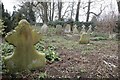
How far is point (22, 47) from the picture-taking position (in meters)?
2.10

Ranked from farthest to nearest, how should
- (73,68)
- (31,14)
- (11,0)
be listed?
(31,14)
(11,0)
(73,68)

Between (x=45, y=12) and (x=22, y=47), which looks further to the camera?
(x=45, y=12)

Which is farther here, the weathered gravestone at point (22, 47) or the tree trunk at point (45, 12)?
the tree trunk at point (45, 12)

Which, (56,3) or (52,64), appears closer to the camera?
(52,64)

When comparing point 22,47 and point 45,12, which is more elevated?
point 45,12

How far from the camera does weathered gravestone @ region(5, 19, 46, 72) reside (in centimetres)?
209

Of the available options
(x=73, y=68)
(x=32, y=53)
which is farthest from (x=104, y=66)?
(x=32, y=53)

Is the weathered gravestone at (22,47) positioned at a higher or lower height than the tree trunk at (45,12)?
lower

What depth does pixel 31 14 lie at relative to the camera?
7008mm

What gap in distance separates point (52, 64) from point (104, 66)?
638 mm

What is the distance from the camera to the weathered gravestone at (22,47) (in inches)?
82.1

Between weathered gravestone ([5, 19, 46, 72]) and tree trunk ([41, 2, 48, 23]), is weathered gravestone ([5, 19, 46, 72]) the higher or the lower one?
the lower one

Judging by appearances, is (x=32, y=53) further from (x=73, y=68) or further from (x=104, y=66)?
(x=104, y=66)

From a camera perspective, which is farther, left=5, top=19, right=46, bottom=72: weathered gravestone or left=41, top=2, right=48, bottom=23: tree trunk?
left=41, top=2, right=48, bottom=23: tree trunk
